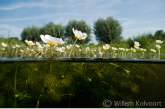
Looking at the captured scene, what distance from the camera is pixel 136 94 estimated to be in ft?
3.97

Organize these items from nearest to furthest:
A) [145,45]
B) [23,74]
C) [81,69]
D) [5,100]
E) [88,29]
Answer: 1. [5,100]
2. [23,74]
3. [81,69]
4. [145,45]
5. [88,29]

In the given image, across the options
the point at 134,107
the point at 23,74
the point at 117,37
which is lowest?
the point at 134,107

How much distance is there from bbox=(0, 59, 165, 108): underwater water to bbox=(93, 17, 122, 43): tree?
21.7 metres

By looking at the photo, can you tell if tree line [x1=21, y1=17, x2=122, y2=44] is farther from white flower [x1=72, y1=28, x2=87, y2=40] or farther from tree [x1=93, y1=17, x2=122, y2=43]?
white flower [x1=72, y1=28, x2=87, y2=40]

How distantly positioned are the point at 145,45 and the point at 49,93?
10.1 metres

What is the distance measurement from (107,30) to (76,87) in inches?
923

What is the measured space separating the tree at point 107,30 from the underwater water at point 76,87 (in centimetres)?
2172

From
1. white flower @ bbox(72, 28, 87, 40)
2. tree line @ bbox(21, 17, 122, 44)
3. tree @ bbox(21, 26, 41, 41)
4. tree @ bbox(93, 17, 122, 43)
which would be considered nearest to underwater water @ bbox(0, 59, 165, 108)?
white flower @ bbox(72, 28, 87, 40)

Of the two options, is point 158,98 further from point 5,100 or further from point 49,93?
point 5,100

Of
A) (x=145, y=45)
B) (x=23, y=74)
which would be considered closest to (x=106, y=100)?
(x=23, y=74)

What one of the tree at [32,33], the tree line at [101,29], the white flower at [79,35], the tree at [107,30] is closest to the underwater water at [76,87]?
the white flower at [79,35]

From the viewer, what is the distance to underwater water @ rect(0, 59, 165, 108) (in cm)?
107

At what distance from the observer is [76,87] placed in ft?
3.82

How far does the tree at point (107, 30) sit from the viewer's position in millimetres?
23045
